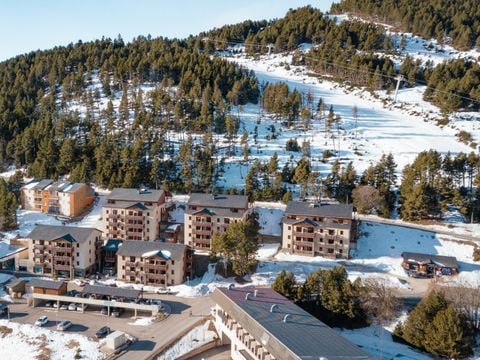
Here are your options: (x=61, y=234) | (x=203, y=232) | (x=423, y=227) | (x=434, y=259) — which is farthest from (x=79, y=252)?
(x=423, y=227)

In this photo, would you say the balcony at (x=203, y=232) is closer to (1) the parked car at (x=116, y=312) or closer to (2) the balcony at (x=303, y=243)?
(2) the balcony at (x=303, y=243)

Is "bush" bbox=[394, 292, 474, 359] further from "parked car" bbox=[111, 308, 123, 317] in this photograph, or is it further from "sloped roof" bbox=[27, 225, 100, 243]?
"sloped roof" bbox=[27, 225, 100, 243]

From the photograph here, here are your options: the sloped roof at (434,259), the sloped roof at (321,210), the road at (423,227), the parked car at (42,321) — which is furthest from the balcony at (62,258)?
the sloped roof at (434,259)

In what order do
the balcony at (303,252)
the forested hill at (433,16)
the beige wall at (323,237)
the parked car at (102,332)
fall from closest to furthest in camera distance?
the parked car at (102,332) → the beige wall at (323,237) → the balcony at (303,252) → the forested hill at (433,16)

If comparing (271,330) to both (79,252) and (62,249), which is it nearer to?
(79,252)

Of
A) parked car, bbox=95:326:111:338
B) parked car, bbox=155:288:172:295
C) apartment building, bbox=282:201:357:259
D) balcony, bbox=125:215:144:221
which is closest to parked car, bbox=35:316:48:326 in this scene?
parked car, bbox=95:326:111:338

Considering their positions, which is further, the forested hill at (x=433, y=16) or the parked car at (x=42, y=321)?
the forested hill at (x=433, y=16)

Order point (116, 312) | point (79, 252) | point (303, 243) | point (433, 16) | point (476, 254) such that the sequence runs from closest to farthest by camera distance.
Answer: point (116, 312)
point (476, 254)
point (79, 252)
point (303, 243)
point (433, 16)
